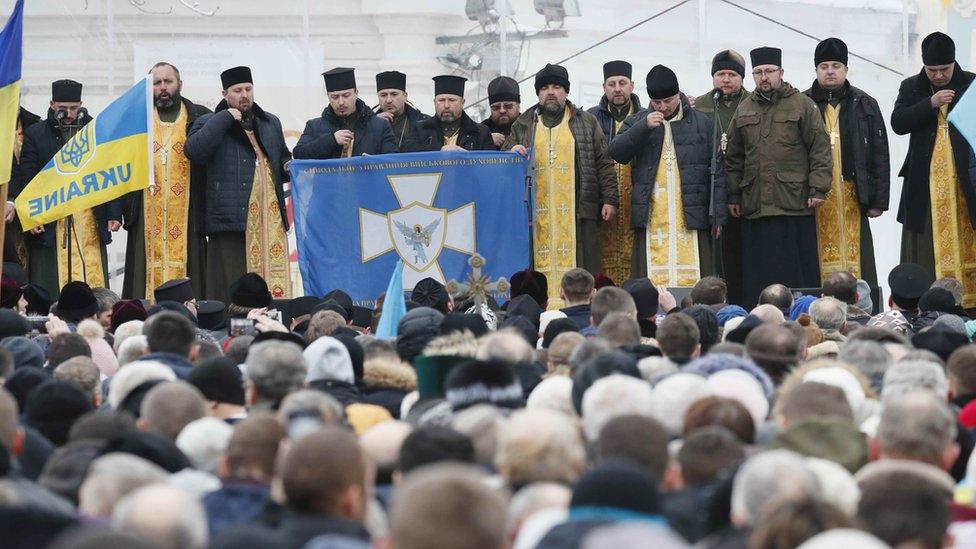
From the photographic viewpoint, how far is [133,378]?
318 inches

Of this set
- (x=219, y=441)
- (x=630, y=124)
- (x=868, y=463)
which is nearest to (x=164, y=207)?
(x=630, y=124)

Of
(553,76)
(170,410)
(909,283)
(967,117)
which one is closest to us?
(170,410)

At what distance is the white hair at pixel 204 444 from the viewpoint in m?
6.96

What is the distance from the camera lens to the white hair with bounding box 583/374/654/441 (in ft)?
22.9

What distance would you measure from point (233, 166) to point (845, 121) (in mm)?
4550

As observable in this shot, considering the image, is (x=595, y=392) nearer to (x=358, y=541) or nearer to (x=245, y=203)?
(x=358, y=541)

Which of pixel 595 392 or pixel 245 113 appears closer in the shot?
pixel 595 392

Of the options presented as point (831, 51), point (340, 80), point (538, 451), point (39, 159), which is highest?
point (831, 51)

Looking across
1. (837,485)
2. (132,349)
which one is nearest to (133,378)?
(132,349)

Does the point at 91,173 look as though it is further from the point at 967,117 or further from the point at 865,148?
the point at 967,117

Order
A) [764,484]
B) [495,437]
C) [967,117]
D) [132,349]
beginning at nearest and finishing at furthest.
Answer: [764,484] < [495,437] < [132,349] < [967,117]

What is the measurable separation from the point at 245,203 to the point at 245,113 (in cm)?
68

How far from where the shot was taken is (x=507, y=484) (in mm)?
6070

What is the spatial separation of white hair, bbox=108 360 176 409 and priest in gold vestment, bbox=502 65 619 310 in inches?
294
